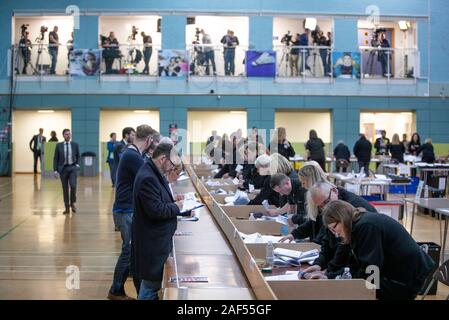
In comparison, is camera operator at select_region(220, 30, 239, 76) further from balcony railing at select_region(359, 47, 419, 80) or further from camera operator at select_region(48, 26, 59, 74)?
camera operator at select_region(48, 26, 59, 74)

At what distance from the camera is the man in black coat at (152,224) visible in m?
4.84

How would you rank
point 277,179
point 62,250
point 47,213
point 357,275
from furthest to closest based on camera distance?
point 47,213 → point 62,250 → point 277,179 → point 357,275

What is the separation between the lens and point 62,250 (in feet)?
32.7

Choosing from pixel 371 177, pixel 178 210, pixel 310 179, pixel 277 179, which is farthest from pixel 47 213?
pixel 178 210

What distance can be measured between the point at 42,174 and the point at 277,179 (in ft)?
62.2

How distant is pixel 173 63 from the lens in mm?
25734

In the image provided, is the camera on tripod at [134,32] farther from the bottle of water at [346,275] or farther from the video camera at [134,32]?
the bottle of water at [346,275]

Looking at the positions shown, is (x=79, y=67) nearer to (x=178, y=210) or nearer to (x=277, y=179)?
(x=277, y=179)

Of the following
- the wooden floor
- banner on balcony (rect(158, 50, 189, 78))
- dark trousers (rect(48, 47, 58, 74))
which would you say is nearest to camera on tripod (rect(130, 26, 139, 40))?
banner on balcony (rect(158, 50, 189, 78))

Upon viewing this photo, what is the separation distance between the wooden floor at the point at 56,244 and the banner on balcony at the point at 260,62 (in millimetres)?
9731

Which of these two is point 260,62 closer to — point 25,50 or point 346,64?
point 346,64

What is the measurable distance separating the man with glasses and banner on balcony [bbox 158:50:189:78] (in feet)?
62.4

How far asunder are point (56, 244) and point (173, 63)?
16088mm

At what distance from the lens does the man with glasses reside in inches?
262
